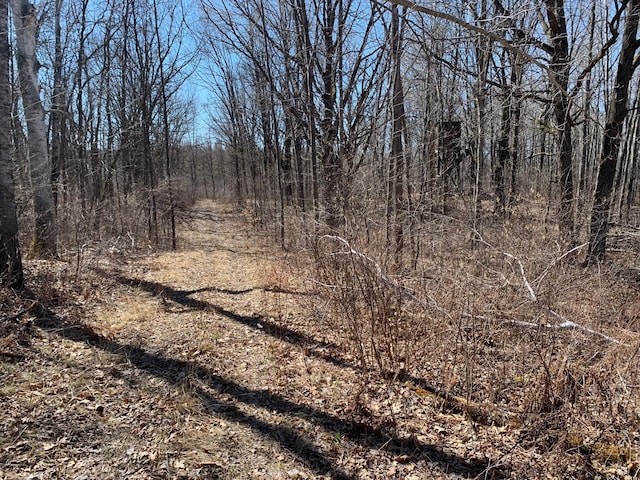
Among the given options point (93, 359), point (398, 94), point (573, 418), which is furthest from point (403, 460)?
point (398, 94)

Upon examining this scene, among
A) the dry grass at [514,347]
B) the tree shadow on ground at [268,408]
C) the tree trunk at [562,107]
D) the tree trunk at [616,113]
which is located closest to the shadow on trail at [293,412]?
the tree shadow on ground at [268,408]

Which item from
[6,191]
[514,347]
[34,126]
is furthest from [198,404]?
[34,126]

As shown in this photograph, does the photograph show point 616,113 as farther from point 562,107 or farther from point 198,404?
point 198,404

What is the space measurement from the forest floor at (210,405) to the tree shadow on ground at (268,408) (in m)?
0.01

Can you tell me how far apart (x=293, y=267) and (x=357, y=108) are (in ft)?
12.6

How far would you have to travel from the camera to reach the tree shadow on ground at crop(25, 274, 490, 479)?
115 inches

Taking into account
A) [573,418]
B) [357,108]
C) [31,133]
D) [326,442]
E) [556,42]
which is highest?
[556,42]

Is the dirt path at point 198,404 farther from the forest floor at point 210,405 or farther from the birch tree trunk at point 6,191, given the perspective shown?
the birch tree trunk at point 6,191

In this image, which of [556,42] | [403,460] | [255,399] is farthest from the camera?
[556,42]

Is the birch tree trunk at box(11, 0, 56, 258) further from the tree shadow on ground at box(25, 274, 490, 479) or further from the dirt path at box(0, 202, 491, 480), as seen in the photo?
the tree shadow on ground at box(25, 274, 490, 479)

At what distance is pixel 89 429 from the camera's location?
308 centimetres

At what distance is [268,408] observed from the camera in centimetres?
360

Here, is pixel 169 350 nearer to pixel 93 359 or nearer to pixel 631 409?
pixel 93 359

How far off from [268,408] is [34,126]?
799 centimetres
